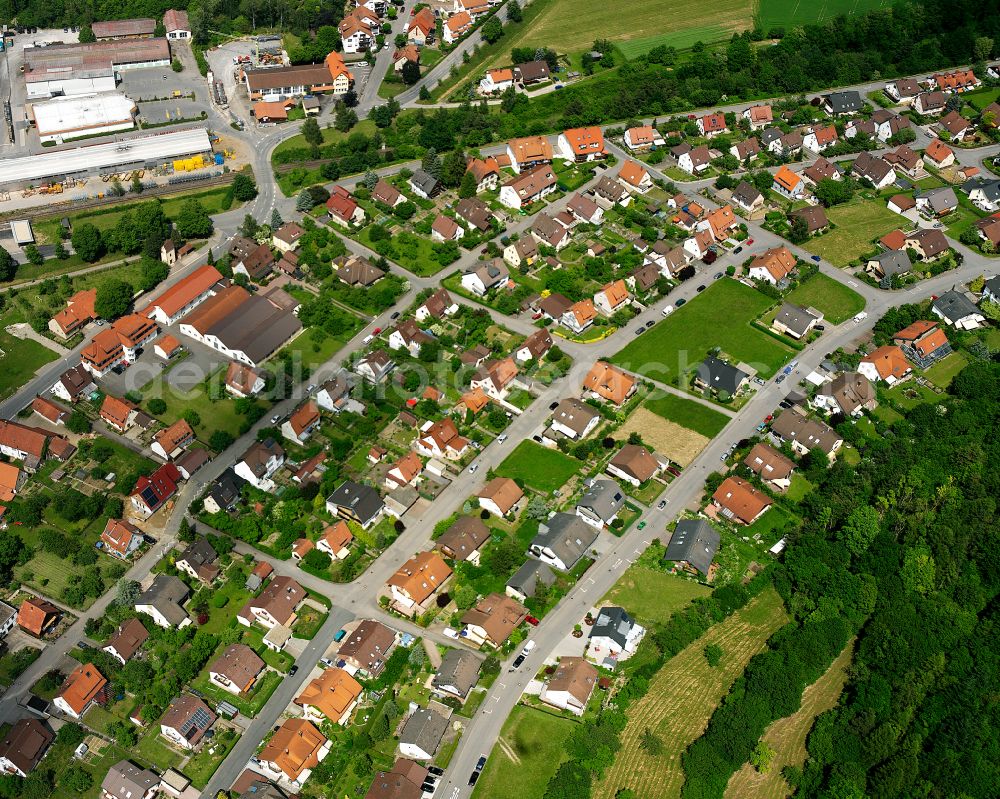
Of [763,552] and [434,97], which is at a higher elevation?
[434,97]

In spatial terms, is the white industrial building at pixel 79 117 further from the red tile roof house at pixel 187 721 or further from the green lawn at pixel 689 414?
the red tile roof house at pixel 187 721

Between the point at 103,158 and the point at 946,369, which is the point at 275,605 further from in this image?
the point at 103,158

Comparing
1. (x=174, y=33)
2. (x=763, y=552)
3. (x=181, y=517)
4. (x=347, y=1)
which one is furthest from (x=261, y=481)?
(x=347, y=1)

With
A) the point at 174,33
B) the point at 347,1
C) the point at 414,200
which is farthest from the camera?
the point at 347,1

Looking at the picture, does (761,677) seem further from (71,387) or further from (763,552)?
(71,387)

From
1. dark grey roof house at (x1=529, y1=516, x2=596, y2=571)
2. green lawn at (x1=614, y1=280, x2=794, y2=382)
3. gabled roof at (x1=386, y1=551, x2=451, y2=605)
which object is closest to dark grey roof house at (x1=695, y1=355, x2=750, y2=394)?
green lawn at (x1=614, y1=280, x2=794, y2=382)

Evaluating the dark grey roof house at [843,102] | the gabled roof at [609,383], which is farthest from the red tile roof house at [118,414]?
the dark grey roof house at [843,102]
